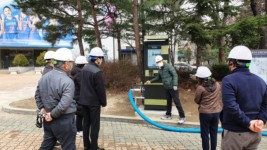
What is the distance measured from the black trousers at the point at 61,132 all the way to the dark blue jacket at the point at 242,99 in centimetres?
193

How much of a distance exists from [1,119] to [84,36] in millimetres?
10783

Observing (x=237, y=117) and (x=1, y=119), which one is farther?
(x=1, y=119)

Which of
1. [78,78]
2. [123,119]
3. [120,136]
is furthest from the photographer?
[123,119]

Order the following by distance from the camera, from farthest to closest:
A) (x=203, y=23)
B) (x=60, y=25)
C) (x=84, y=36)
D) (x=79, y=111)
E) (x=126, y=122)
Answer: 1. (x=84, y=36)
2. (x=60, y=25)
3. (x=203, y=23)
4. (x=126, y=122)
5. (x=79, y=111)

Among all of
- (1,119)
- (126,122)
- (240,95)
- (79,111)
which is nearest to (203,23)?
(126,122)

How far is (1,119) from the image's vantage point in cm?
879

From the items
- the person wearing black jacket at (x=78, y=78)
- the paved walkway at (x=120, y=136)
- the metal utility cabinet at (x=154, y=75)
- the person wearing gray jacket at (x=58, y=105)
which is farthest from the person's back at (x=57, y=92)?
the metal utility cabinet at (x=154, y=75)

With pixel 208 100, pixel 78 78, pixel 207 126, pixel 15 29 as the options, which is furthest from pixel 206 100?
pixel 15 29

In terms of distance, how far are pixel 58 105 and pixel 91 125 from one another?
1708 millimetres

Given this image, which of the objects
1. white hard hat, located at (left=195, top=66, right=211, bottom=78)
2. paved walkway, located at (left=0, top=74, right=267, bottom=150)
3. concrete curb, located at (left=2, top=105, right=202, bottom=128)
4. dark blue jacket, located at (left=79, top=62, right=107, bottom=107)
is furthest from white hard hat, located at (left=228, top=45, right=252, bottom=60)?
concrete curb, located at (left=2, top=105, right=202, bottom=128)

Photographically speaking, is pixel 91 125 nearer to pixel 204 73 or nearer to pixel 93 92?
pixel 93 92

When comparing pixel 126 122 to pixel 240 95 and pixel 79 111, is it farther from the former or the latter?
pixel 240 95

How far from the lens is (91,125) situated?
17.6 ft

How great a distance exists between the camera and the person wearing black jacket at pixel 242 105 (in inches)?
122
